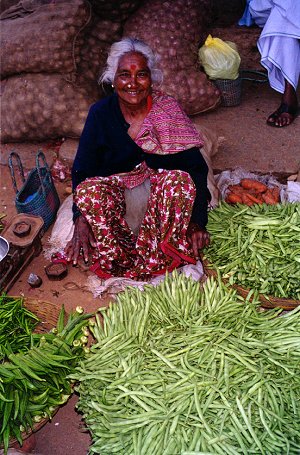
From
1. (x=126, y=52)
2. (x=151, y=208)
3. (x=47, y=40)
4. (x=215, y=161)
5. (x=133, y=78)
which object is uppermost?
(x=126, y=52)

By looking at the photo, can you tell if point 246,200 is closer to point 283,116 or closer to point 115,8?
point 283,116

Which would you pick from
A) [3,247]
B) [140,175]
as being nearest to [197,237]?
[140,175]

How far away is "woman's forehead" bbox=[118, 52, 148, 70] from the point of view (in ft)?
10.6

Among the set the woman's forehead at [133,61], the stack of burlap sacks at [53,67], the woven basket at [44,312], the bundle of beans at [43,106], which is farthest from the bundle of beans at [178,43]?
the woven basket at [44,312]

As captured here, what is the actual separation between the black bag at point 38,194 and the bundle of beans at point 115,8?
2.05 meters

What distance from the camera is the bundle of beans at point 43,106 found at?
209 inches

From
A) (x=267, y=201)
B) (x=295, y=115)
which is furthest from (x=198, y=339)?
(x=295, y=115)

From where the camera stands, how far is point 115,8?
5480 mm

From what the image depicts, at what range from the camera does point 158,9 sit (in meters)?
5.52

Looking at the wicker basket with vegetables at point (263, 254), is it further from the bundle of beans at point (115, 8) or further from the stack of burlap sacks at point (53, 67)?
the bundle of beans at point (115, 8)

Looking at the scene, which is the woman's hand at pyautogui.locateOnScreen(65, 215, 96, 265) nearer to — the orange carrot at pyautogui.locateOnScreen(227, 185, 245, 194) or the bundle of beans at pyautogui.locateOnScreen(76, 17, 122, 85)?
the orange carrot at pyautogui.locateOnScreen(227, 185, 245, 194)

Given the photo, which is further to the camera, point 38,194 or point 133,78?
point 38,194

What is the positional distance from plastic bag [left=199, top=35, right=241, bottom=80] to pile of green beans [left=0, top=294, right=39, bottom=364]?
3352 millimetres

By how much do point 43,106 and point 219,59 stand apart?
1903 millimetres
